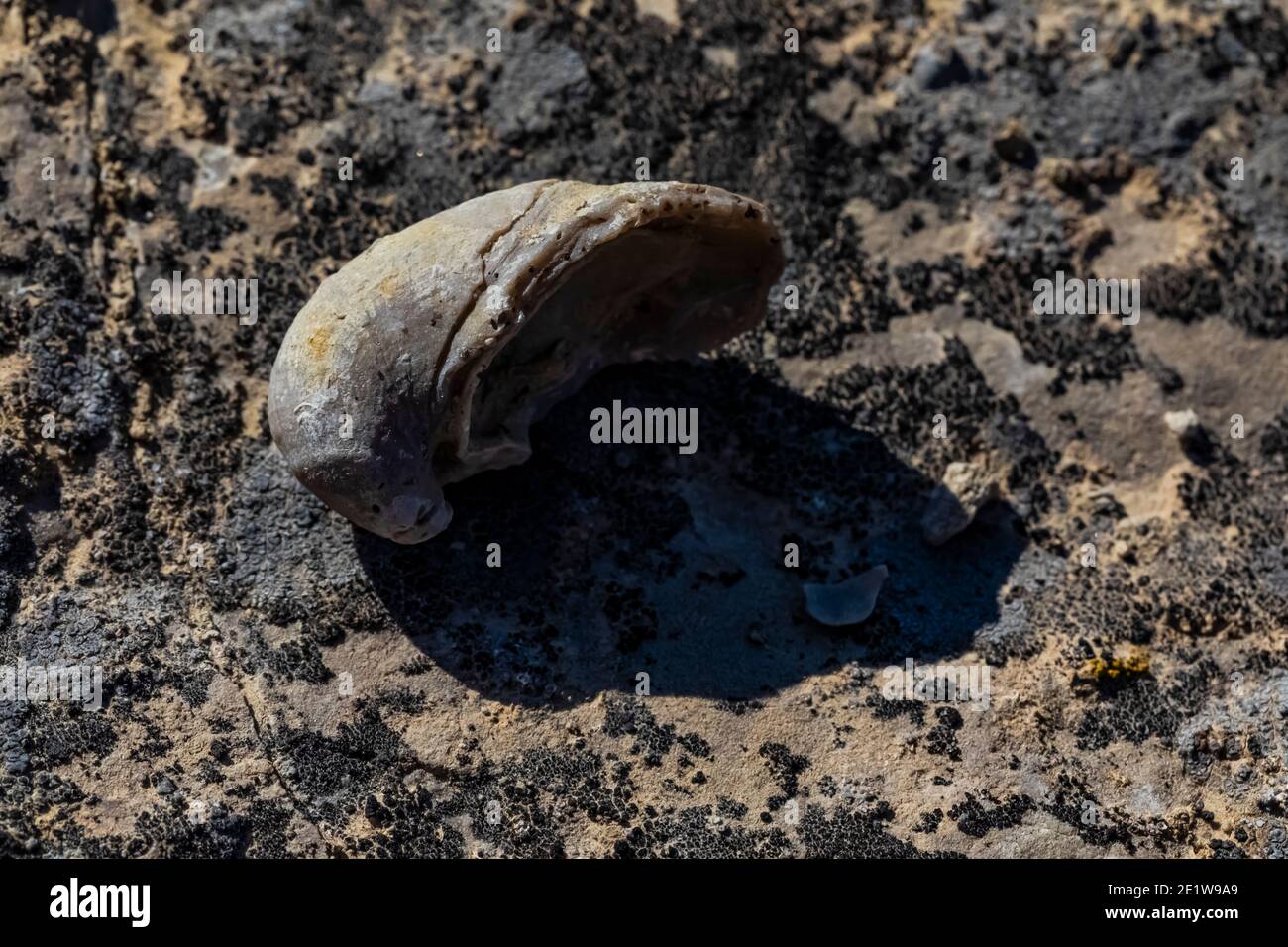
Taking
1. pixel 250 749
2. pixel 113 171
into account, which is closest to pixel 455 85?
pixel 113 171

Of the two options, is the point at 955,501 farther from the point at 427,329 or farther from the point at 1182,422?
the point at 427,329

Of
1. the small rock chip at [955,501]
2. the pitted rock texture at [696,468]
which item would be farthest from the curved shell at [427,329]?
the small rock chip at [955,501]

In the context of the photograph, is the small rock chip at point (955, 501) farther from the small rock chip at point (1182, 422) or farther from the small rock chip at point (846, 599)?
the small rock chip at point (1182, 422)

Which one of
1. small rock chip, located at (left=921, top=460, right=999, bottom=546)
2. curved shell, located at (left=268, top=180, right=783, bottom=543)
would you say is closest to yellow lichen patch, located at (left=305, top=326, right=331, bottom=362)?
curved shell, located at (left=268, top=180, right=783, bottom=543)

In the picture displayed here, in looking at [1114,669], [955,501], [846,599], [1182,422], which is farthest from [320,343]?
[1182,422]

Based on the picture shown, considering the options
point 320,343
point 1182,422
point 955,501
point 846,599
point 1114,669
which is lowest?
point 1114,669

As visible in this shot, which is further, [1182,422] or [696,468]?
[1182,422]
